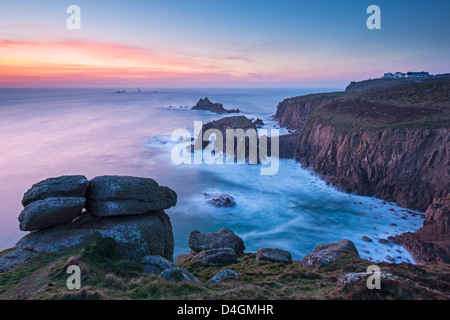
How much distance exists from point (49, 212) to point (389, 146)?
4483cm

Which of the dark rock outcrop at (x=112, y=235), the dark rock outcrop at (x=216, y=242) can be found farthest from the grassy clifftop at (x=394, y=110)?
the dark rock outcrop at (x=112, y=235)

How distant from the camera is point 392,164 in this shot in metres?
38.7

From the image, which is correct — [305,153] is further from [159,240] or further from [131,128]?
[131,128]

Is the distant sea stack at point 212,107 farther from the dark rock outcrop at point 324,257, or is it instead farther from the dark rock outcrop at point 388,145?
the dark rock outcrop at point 324,257

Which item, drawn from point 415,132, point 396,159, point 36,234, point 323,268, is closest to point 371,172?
point 396,159

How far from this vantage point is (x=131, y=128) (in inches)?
4011

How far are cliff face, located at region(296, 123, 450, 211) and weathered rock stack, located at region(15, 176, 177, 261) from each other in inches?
1381

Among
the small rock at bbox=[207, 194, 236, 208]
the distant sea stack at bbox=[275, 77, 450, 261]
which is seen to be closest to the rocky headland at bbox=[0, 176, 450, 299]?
the small rock at bbox=[207, 194, 236, 208]

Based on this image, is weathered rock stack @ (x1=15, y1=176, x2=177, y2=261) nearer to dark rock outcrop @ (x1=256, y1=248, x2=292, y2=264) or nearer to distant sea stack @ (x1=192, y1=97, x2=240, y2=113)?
dark rock outcrop @ (x1=256, y1=248, x2=292, y2=264)

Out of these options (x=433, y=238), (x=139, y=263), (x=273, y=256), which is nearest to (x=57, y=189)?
(x=139, y=263)

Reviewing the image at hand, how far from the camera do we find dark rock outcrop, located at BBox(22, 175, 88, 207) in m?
17.1

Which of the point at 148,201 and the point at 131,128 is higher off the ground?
the point at 131,128

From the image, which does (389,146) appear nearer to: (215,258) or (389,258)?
(389,258)

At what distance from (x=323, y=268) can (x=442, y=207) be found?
65.6ft
